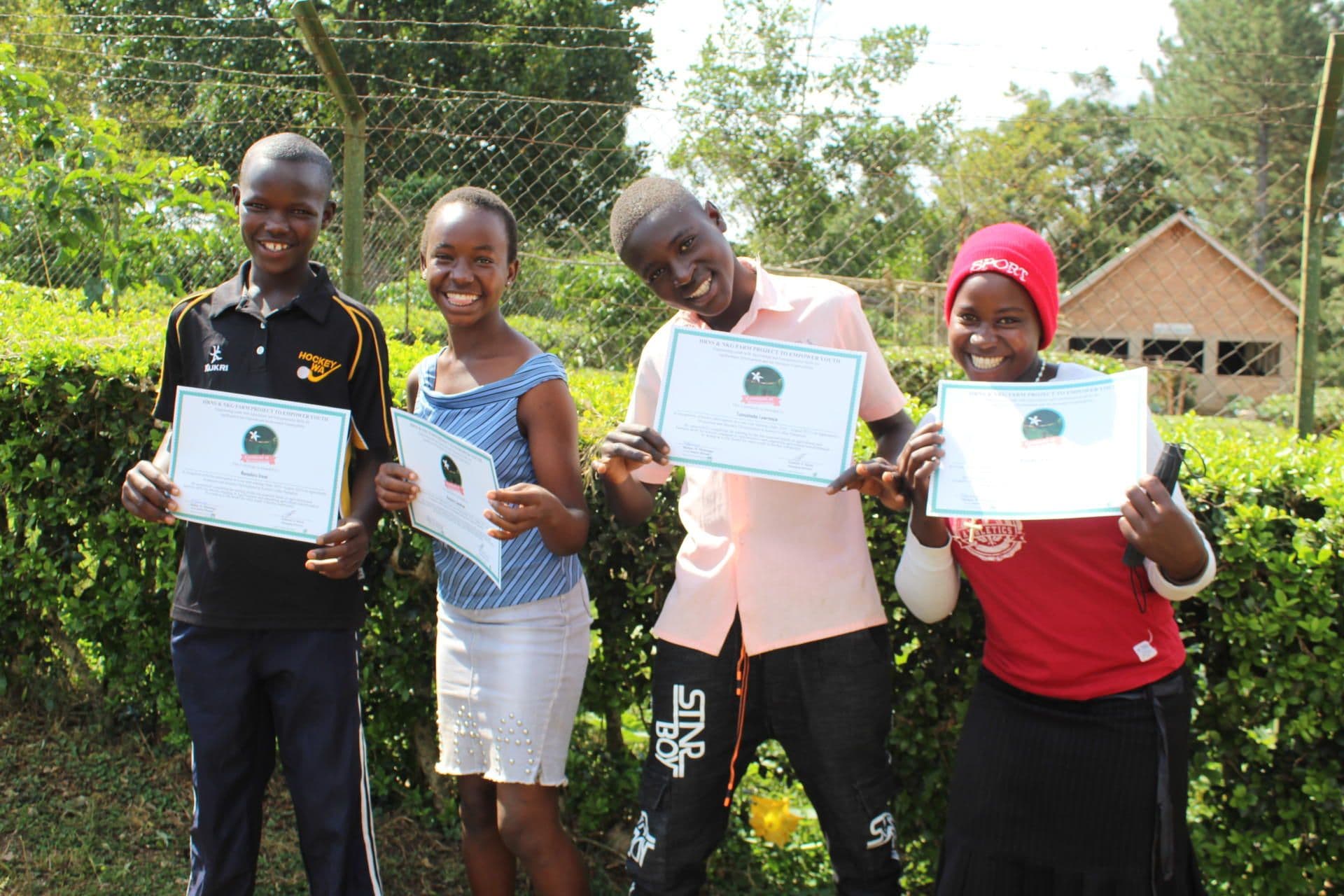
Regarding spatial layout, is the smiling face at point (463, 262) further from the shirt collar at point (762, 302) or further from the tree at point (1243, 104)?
the tree at point (1243, 104)

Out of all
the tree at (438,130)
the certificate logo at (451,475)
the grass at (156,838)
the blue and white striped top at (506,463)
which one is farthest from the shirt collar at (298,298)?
the tree at (438,130)

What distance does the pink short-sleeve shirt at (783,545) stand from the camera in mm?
2240

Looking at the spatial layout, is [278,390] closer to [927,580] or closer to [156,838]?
[927,580]

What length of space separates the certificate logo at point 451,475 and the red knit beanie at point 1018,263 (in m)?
1.05

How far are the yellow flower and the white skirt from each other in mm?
999

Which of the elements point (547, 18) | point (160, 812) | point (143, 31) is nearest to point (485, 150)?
point (160, 812)

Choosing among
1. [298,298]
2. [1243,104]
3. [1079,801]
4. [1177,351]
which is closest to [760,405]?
[1079,801]

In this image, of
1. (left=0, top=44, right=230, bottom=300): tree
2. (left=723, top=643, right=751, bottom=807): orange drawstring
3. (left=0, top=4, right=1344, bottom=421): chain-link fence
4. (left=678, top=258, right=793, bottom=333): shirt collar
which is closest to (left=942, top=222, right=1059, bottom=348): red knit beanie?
(left=678, top=258, right=793, bottom=333): shirt collar

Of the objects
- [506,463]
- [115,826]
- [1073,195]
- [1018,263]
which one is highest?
[1073,195]

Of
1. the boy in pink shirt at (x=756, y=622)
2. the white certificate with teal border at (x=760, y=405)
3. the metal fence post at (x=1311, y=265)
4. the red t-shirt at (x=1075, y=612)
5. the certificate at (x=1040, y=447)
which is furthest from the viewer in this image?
the metal fence post at (x=1311, y=265)

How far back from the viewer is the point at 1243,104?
28875 millimetres

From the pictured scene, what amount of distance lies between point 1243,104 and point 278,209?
106ft

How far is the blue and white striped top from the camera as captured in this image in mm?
2320

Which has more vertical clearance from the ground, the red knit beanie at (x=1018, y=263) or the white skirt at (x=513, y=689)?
the red knit beanie at (x=1018, y=263)
